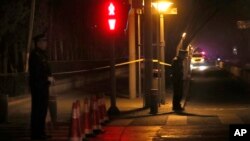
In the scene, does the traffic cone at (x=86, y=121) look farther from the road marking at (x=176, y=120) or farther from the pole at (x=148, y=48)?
the pole at (x=148, y=48)

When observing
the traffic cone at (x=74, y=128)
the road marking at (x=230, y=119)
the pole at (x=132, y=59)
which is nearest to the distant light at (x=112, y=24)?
the road marking at (x=230, y=119)

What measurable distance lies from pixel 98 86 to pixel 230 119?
17.2 m

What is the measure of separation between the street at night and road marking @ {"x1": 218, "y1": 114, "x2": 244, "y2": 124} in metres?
0.03

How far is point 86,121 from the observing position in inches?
491

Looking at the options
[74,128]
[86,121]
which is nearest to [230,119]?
[86,121]

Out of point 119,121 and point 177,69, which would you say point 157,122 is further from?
point 177,69

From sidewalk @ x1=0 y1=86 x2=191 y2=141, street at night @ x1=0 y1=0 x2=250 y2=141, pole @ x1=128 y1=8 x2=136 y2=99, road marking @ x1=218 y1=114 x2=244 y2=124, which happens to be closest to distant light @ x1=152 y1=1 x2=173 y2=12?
street at night @ x1=0 y1=0 x2=250 y2=141

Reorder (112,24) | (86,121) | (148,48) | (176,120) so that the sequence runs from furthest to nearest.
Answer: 1. (148,48)
2. (112,24)
3. (176,120)
4. (86,121)

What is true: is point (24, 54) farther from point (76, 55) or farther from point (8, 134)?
point (76, 55)

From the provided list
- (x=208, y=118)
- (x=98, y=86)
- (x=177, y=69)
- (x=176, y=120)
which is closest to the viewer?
(x=176, y=120)

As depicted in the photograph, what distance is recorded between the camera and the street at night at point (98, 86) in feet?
40.7

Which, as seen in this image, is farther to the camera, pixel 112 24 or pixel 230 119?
pixel 112 24

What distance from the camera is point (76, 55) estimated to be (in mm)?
40969

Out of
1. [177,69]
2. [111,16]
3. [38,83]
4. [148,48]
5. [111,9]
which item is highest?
[111,9]
